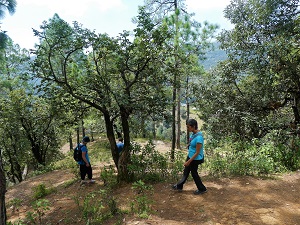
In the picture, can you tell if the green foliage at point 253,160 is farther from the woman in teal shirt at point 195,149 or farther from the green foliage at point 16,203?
the green foliage at point 16,203

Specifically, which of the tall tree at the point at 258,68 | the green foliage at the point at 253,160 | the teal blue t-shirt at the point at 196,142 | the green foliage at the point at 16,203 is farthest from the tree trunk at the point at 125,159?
the tall tree at the point at 258,68

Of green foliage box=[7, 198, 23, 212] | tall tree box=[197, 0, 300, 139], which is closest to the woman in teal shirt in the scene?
tall tree box=[197, 0, 300, 139]

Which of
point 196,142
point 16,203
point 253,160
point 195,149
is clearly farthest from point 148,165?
point 16,203

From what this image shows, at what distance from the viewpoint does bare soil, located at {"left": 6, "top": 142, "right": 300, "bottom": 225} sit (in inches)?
171

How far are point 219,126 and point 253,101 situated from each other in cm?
213

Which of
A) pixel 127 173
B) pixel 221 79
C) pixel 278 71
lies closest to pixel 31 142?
pixel 127 173

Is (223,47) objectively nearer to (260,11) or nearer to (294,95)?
(260,11)

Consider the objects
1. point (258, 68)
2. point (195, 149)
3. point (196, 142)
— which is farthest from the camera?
point (258, 68)

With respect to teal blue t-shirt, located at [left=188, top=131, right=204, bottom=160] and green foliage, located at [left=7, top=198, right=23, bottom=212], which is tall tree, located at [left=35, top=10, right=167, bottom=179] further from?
green foliage, located at [left=7, top=198, right=23, bottom=212]

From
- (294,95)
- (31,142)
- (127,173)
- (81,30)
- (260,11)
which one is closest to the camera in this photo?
(81,30)

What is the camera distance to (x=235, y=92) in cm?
1230

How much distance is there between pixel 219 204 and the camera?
4941 millimetres

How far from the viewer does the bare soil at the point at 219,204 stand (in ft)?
14.3

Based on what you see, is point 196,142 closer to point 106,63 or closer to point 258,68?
point 106,63
